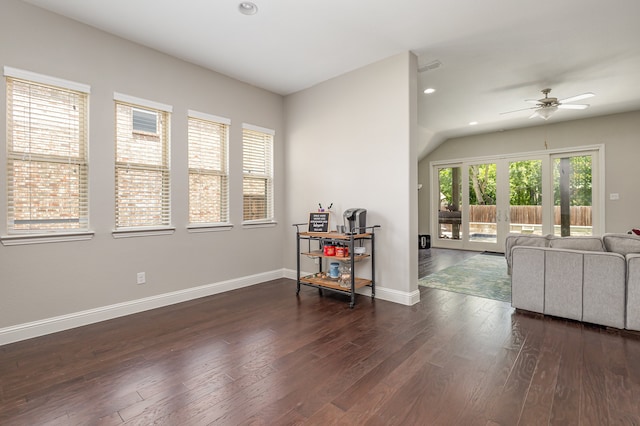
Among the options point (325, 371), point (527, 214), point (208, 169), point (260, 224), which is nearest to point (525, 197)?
point (527, 214)

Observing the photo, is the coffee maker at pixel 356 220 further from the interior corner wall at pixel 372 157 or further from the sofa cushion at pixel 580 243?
the sofa cushion at pixel 580 243

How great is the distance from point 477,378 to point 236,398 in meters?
1.54

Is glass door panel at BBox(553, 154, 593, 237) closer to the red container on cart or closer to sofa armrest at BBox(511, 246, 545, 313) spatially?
sofa armrest at BBox(511, 246, 545, 313)

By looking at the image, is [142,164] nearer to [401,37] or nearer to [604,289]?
[401,37]

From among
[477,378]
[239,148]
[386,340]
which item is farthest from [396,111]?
[477,378]

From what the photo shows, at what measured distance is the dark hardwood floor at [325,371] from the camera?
1712mm

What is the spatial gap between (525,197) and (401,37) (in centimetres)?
572

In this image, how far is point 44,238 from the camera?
9.16 feet

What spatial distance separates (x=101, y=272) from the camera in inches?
123

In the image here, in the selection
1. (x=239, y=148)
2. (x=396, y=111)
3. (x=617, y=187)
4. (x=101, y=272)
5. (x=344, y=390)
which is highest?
(x=396, y=111)

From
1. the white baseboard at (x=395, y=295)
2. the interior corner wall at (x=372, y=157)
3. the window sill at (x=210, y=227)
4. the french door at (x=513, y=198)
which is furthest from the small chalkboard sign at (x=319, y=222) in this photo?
the french door at (x=513, y=198)

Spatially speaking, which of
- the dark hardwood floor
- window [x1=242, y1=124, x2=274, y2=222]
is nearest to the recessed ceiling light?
window [x1=242, y1=124, x2=274, y2=222]

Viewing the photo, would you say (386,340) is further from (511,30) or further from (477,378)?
(511,30)

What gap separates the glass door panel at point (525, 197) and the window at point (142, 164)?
7.32 m
